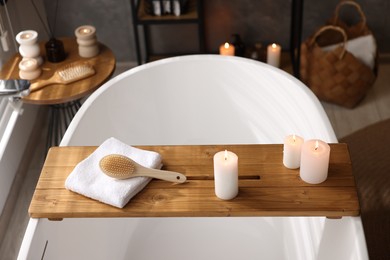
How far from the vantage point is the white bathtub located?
7.29 ft

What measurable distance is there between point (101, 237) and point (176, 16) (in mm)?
1448

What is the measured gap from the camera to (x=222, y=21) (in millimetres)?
3707

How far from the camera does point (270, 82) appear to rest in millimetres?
2619

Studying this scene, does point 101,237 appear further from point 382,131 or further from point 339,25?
point 339,25

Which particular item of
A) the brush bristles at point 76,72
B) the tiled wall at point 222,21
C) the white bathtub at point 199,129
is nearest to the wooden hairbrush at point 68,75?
the brush bristles at point 76,72

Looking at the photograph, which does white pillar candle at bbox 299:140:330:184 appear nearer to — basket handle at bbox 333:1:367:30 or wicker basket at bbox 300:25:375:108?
wicker basket at bbox 300:25:375:108

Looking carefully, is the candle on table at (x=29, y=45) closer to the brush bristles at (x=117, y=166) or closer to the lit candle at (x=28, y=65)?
the lit candle at (x=28, y=65)

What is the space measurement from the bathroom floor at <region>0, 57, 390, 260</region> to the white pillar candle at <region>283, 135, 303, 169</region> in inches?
54.1

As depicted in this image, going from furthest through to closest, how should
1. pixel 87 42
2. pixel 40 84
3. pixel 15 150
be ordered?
pixel 15 150
pixel 87 42
pixel 40 84

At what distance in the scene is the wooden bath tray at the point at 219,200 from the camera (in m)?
1.76

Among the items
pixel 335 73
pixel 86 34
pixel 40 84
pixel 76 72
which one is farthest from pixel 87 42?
pixel 335 73

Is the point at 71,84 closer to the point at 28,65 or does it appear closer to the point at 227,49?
the point at 28,65

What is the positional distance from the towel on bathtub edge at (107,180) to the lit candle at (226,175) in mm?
228

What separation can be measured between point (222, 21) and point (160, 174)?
2.01 m
